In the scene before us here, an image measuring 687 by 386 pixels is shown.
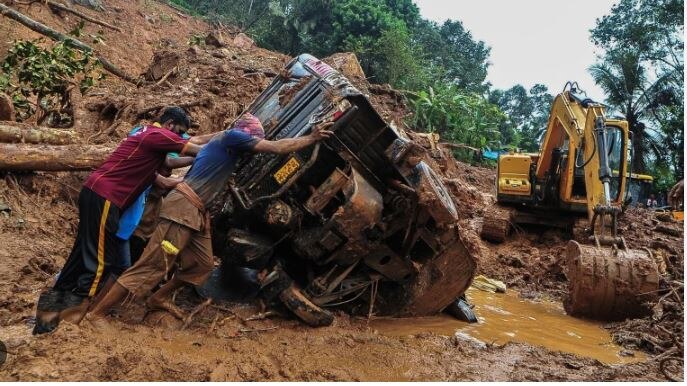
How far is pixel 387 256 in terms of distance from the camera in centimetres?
421

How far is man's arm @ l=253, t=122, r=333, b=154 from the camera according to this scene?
3.57 meters

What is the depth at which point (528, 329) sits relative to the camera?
479cm

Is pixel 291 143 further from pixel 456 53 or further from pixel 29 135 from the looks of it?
pixel 456 53

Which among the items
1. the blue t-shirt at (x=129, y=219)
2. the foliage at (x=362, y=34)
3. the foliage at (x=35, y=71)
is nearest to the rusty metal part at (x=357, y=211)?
the blue t-shirt at (x=129, y=219)

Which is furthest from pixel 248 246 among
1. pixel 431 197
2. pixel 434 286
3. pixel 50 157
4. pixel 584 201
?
pixel 584 201

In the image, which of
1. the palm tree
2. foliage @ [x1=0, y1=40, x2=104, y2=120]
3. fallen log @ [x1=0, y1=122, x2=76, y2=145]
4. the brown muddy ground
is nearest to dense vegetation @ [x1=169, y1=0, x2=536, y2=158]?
the palm tree

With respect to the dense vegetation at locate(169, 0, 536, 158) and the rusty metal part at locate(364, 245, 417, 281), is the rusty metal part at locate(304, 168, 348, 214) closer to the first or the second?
the rusty metal part at locate(364, 245, 417, 281)

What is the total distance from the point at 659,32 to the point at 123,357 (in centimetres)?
2877

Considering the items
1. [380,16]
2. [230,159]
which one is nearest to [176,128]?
[230,159]

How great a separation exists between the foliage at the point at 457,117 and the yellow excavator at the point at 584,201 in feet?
34.6

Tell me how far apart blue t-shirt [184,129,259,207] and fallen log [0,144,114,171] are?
9.54ft

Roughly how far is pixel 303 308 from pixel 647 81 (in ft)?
86.0

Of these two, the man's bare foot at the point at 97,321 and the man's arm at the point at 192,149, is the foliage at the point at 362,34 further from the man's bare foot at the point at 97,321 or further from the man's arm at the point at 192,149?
the man's bare foot at the point at 97,321

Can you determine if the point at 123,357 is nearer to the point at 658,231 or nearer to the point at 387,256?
the point at 387,256
